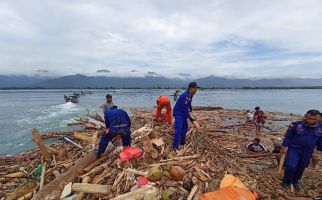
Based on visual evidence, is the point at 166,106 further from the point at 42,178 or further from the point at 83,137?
the point at 42,178

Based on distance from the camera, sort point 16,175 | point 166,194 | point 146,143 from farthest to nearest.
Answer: point 16,175 → point 146,143 → point 166,194

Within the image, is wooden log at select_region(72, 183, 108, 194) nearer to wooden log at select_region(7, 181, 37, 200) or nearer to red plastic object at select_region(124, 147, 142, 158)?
red plastic object at select_region(124, 147, 142, 158)

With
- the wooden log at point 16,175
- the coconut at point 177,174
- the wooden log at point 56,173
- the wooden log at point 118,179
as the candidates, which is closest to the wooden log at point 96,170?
the wooden log at point 118,179

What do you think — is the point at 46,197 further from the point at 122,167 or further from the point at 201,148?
the point at 201,148

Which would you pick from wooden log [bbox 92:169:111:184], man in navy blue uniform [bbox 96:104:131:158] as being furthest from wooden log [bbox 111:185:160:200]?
man in navy blue uniform [bbox 96:104:131:158]

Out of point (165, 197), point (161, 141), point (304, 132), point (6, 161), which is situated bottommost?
point (6, 161)

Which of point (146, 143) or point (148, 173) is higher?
point (146, 143)

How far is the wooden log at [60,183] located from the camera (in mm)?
6578

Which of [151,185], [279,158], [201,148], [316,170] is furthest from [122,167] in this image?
[316,170]

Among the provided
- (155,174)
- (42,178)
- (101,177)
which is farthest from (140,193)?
(42,178)

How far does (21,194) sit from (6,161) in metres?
4.26

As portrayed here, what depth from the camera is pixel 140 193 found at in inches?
236

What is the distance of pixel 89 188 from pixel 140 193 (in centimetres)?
132

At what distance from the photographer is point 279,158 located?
8.04 metres
